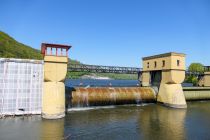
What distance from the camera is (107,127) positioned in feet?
94.2

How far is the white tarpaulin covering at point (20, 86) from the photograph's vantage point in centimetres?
3228

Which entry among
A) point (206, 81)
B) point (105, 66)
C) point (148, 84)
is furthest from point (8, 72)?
point (206, 81)

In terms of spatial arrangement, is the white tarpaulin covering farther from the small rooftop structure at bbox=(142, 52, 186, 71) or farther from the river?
the small rooftop structure at bbox=(142, 52, 186, 71)

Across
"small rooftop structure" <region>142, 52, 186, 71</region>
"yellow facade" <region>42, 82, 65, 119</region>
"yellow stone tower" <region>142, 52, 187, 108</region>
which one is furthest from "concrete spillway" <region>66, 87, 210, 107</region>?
"yellow facade" <region>42, 82, 65, 119</region>

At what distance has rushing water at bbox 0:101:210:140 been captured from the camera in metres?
24.5

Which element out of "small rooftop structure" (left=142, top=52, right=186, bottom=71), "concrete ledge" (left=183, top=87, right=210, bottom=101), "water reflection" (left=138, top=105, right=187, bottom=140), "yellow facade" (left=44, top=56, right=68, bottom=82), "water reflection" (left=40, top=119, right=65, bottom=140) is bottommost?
"water reflection" (left=138, top=105, right=187, bottom=140)

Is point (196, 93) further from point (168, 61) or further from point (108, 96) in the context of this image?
point (108, 96)

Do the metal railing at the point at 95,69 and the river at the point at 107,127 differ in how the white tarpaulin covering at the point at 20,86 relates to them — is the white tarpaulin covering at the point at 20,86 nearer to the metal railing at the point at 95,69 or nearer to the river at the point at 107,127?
the river at the point at 107,127

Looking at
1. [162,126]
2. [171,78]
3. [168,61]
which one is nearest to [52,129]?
[162,126]

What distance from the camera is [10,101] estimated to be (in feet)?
107

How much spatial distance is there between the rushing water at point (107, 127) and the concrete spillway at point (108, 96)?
548cm

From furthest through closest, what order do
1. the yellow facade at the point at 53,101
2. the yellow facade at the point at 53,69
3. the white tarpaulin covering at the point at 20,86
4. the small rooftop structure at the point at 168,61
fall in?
the small rooftop structure at the point at 168,61 < the yellow facade at the point at 53,69 < the yellow facade at the point at 53,101 < the white tarpaulin covering at the point at 20,86

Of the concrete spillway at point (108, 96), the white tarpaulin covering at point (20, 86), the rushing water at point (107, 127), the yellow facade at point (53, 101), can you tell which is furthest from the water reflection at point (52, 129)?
the concrete spillway at point (108, 96)

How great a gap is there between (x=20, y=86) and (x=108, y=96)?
19483mm
